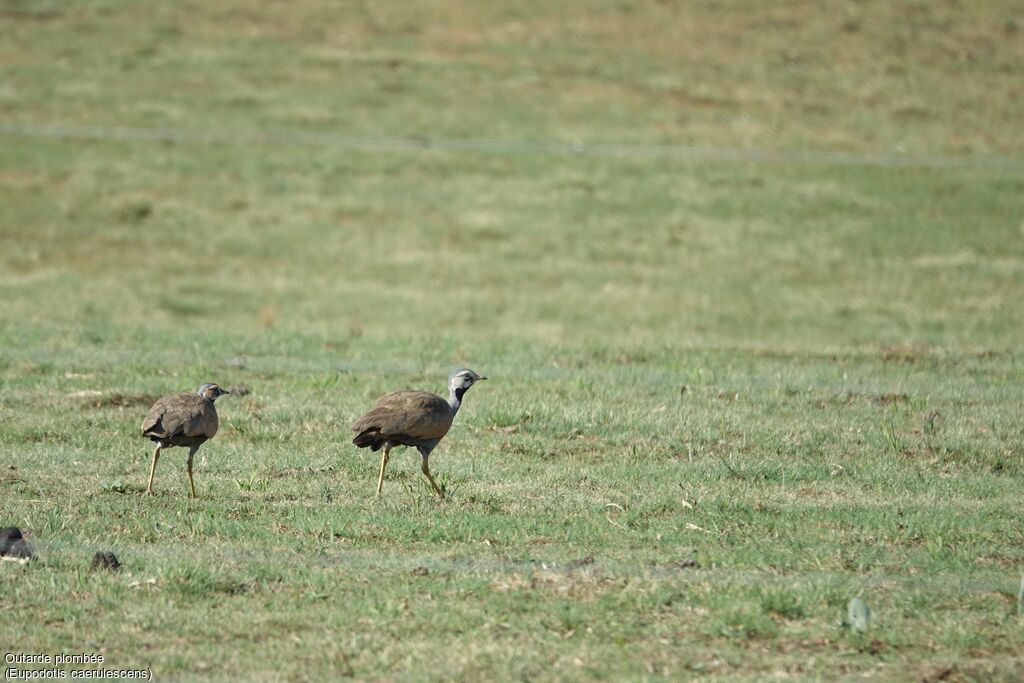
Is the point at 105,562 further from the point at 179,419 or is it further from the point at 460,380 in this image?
the point at 460,380

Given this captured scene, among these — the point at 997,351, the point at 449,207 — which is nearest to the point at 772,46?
the point at 449,207

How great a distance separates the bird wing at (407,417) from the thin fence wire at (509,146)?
21.2m

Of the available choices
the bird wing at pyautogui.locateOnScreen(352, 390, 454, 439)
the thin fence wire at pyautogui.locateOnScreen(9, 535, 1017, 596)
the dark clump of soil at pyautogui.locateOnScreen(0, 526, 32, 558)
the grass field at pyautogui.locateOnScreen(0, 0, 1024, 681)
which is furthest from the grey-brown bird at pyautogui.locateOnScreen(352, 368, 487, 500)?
the dark clump of soil at pyautogui.locateOnScreen(0, 526, 32, 558)

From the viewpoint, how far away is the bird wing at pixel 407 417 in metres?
10.4

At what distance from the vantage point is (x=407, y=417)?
1039 centimetres

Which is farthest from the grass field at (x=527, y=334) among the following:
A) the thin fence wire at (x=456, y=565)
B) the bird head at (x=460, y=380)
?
the bird head at (x=460, y=380)

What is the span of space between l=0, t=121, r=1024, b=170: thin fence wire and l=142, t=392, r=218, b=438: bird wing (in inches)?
848

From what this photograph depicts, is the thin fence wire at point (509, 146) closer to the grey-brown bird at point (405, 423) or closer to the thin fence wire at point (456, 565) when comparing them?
the grey-brown bird at point (405, 423)

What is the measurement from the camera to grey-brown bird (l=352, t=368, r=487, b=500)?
10.4 m

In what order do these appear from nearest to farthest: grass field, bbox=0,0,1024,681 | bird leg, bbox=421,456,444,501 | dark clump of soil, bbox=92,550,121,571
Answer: grass field, bbox=0,0,1024,681, dark clump of soil, bbox=92,550,121,571, bird leg, bbox=421,456,444,501

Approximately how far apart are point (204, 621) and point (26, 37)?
99.8 ft

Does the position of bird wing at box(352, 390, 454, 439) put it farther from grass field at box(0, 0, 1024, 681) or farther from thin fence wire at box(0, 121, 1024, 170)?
thin fence wire at box(0, 121, 1024, 170)

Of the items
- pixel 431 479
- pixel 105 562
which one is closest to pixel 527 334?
pixel 431 479

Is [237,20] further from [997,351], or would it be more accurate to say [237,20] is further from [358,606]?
[358,606]
